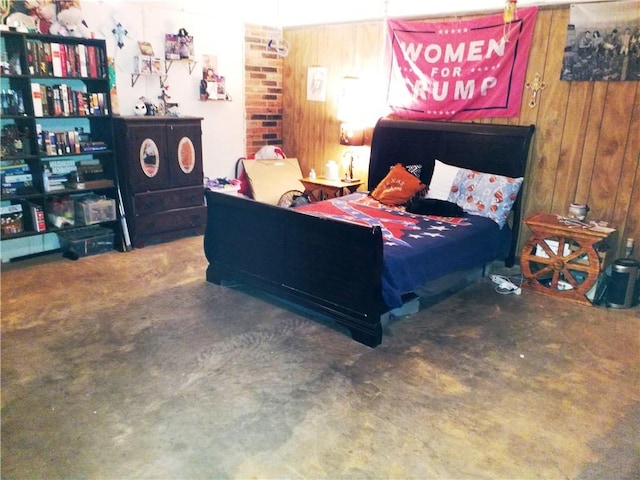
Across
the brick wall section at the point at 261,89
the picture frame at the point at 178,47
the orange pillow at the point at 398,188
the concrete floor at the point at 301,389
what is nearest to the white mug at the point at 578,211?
the concrete floor at the point at 301,389

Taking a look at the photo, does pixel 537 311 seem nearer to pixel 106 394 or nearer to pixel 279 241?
pixel 279 241

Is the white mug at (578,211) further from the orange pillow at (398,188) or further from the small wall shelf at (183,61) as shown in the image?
the small wall shelf at (183,61)

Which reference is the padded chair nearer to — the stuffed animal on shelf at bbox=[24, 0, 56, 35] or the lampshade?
the lampshade

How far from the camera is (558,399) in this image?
8.25ft

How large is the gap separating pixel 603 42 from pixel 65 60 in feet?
13.4

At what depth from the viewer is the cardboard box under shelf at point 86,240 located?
440 centimetres

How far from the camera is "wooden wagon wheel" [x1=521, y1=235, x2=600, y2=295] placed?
362 centimetres

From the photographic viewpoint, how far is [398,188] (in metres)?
4.41

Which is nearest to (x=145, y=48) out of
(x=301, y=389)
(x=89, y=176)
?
(x=89, y=176)

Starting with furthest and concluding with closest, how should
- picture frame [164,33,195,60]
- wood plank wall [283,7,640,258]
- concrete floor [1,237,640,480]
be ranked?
picture frame [164,33,195,60]
wood plank wall [283,7,640,258]
concrete floor [1,237,640,480]

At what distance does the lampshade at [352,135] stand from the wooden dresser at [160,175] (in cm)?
145

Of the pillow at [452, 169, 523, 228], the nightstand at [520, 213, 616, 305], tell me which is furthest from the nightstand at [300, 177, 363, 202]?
the nightstand at [520, 213, 616, 305]

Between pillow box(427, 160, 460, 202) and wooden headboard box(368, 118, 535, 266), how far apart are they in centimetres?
12

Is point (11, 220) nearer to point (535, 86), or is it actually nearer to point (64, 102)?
point (64, 102)
